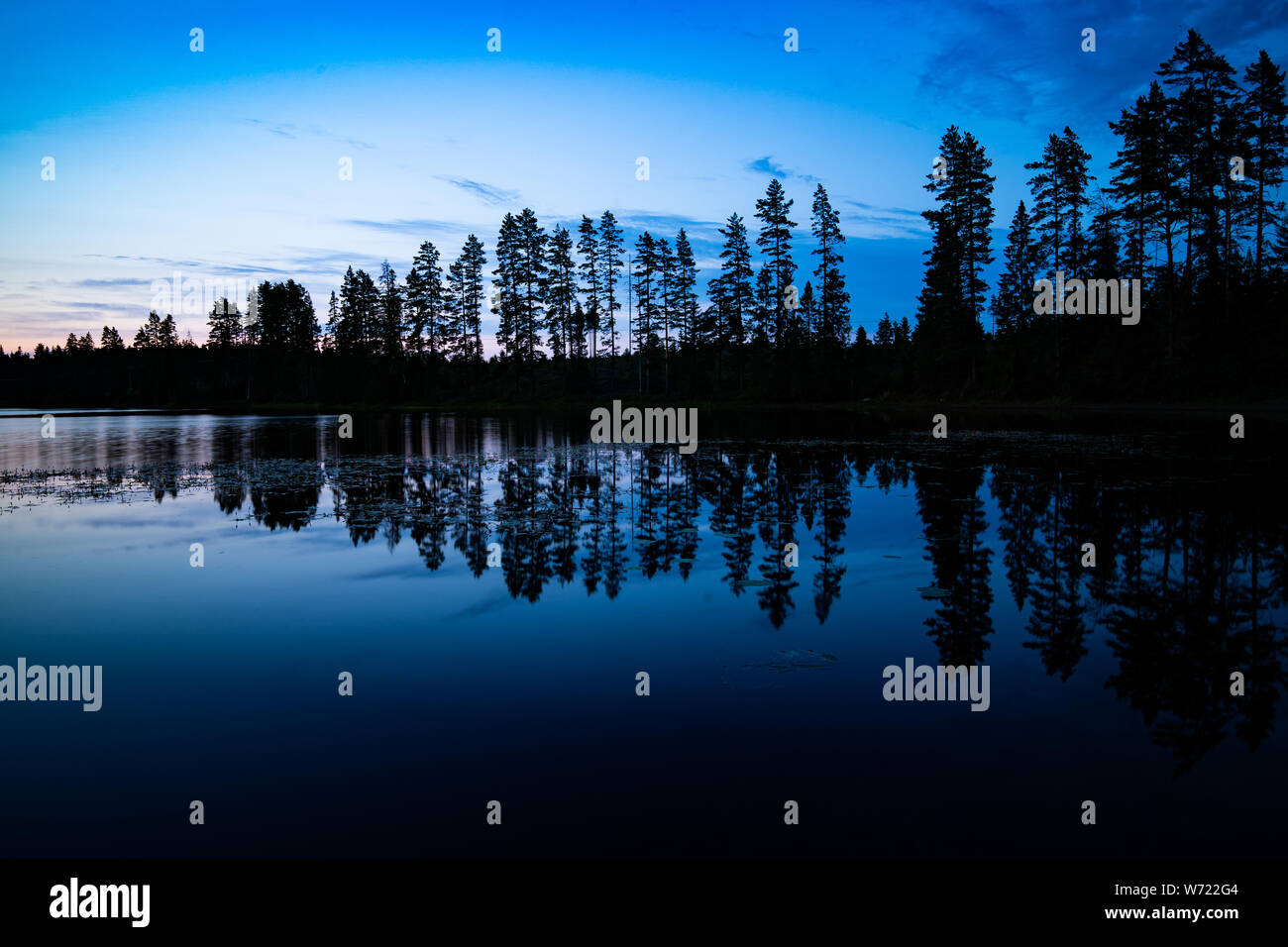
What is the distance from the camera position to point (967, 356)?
64000 millimetres

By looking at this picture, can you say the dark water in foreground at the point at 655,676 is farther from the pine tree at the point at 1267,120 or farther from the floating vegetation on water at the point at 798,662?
the pine tree at the point at 1267,120

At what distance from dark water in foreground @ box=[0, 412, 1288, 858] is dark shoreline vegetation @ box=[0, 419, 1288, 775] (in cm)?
10

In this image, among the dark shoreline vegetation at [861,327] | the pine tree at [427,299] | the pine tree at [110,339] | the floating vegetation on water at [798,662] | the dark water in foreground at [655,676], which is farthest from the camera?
the pine tree at [110,339]

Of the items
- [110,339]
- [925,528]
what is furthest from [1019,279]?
[110,339]

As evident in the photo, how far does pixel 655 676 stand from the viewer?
8.12 meters

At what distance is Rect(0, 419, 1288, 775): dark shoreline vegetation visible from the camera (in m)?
8.73

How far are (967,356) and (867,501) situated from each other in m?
51.1

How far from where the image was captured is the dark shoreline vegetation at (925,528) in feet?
28.7

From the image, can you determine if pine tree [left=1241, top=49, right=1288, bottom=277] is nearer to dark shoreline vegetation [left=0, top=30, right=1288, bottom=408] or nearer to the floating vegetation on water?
dark shoreline vegetation [left=0, top=30, right=1288, bottom=408]

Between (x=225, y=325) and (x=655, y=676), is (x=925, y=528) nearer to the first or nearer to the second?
(x=655, y=676)

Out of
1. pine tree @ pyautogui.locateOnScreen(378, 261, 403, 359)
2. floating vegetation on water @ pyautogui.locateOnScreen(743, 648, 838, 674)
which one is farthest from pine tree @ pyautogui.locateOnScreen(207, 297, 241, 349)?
floating vegetation on water @ pyautogui.locateOnScreen(743, 648, 838, 674)

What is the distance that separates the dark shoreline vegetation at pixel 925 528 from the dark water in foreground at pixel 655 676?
101 millimetres

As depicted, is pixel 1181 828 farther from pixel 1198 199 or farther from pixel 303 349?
pixel 303 349

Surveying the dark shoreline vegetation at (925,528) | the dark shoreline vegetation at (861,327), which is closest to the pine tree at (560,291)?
the dark shoreline vegetation at (861,327)
